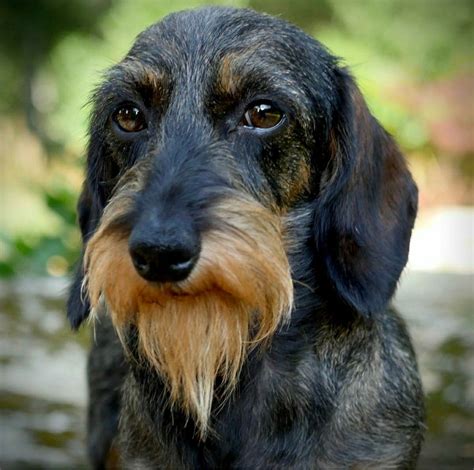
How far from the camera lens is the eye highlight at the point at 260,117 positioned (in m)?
3.52

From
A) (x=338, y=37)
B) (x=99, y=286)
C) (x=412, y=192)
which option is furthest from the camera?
(x=338, y=37)

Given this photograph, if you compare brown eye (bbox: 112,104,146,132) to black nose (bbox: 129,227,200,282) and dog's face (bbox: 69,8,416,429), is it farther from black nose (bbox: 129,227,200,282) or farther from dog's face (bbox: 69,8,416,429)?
black nose (bbox: 129,227,200,282)

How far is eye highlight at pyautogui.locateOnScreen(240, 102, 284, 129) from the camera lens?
3.52 metres

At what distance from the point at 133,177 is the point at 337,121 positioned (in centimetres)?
84

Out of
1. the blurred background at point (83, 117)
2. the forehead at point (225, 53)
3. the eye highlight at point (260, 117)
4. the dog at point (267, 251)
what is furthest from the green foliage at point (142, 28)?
the eye highlight at point (260, 117)

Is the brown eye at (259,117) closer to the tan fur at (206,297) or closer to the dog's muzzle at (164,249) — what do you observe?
the tan fur at (206,297)

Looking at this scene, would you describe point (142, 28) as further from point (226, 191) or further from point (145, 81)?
point (226, 191)

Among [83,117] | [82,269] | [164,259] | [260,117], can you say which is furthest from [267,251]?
[83,117]

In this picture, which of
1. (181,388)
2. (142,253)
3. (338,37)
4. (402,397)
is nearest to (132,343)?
(181,388)

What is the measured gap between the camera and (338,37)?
14281 mm

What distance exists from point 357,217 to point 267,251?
0.59 metres

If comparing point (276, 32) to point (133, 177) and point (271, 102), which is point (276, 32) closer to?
point (271, 102)

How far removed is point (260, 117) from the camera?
3.52 m

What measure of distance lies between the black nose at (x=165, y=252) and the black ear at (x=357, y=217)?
84 centimetres
